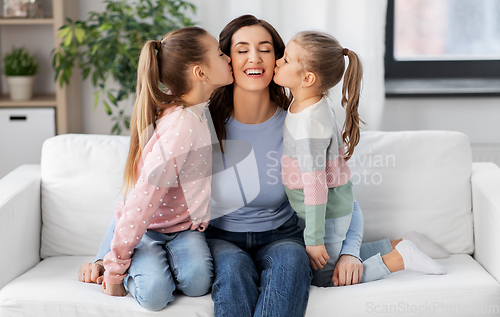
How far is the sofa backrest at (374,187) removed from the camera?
1.56m

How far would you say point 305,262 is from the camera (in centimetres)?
127

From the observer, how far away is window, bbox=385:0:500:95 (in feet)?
8.50

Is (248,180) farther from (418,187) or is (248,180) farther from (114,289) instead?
(418,187)

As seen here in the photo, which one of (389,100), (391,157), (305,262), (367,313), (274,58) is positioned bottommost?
(367,313)

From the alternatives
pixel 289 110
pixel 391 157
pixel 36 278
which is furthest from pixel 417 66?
pixel 36 278

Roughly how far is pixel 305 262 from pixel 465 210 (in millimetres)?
653

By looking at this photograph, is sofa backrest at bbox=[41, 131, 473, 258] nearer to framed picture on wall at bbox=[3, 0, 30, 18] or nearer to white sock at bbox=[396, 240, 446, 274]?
white sock at bbox=[396, 240, 446, 274]

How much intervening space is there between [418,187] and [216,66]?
79 cm

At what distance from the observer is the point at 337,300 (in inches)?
49.1

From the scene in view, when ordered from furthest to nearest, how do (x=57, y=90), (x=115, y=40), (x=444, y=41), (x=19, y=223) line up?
(x=444, y=41) < (x=57, y=90) < (x=115, y=40) < (x=19, y=223)

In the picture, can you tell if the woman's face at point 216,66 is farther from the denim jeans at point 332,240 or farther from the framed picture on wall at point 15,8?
the framed picture on wall at point 15,8

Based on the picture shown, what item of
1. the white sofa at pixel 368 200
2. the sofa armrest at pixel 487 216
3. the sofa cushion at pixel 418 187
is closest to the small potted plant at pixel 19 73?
the white sofa at pixel 368 200

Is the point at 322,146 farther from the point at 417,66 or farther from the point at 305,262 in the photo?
the point at 417,66

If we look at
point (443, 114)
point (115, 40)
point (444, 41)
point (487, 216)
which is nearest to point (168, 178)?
point (487, 216)
